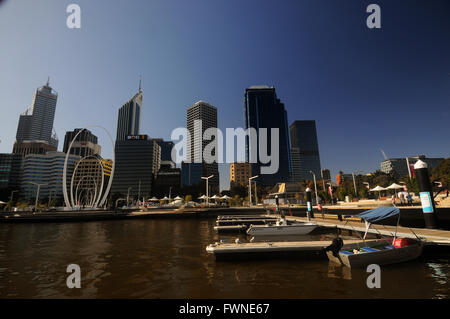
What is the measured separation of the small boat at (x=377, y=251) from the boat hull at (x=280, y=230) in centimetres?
832

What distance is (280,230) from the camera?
20969 millimetres

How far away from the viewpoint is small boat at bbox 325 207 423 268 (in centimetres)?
1073

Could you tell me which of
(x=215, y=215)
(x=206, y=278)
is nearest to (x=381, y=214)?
(x=206, y=278)

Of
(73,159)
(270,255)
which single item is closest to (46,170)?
(73,159)

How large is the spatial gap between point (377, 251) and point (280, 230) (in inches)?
419

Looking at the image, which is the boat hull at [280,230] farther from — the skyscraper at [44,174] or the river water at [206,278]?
the skyscraper at [44,174]

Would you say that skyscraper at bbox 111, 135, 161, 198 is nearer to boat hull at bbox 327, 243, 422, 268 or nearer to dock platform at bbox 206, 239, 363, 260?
dock platform at bbox 206, 239, 363, 260

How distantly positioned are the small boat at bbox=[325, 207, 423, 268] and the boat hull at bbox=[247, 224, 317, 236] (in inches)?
327

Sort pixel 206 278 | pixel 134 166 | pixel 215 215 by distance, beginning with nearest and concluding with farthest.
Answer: pixel 206 278
pixel 215 215
pixel 134 166
